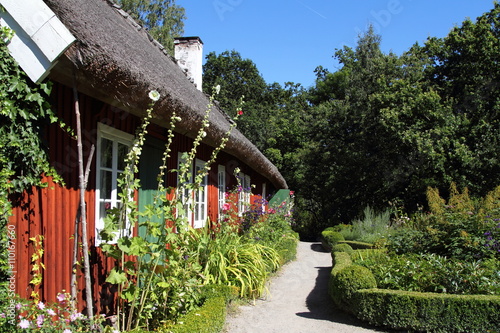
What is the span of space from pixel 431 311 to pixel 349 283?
105 centimetres

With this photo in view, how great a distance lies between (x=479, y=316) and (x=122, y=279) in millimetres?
3872

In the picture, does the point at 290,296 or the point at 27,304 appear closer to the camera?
the point at 27,304

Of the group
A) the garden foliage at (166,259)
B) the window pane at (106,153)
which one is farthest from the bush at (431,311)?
the window pane at (106,153)

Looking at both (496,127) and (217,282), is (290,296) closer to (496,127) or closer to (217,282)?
(217,282)

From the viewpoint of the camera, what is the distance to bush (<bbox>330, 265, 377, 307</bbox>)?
5543 mm

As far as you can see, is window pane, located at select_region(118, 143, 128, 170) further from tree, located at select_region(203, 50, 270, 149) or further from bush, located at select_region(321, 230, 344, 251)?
tree, located at select_region(203, 50, 270, 149)

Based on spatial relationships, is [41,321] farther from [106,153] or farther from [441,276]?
[441,276]

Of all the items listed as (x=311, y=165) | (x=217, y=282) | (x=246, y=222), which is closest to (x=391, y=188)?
(x=311, y=165)

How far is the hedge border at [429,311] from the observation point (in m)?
4.75

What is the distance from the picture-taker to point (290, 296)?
6.93 m

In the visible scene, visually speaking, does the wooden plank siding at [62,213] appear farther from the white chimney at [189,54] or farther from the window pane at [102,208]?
the white chimney at [189,54]

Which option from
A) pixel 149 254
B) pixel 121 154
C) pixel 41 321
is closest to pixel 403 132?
pixel 121 154

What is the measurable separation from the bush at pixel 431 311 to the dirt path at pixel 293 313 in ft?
0.98

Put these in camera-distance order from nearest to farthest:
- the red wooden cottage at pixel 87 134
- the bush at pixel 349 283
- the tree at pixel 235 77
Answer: the red wooden cottage at pixel 87 134
the bush at pixel 349 283
the tree at pixel 235 77
